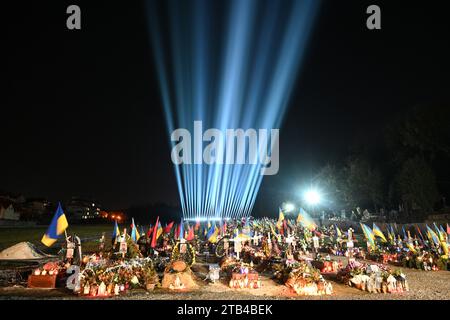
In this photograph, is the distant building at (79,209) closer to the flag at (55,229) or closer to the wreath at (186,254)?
the wreath at (186,254)

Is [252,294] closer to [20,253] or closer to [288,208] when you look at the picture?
[20,253]

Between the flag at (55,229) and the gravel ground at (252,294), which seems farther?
the flag at (55,229)

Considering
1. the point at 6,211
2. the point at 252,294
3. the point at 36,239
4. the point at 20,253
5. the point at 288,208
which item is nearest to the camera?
the point at 252,294

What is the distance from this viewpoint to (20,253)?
23609 mm

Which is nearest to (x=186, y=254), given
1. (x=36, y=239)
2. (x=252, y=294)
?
(x=252, y=294)

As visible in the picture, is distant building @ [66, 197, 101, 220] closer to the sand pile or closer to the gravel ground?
the sand pile

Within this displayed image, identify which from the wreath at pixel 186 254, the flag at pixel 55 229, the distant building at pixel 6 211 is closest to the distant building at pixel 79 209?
the distant building at pixel 6 211

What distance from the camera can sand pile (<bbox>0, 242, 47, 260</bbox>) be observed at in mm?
23158

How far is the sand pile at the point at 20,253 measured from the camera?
76.0 feet

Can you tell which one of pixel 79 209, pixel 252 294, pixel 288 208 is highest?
pixel 252 294

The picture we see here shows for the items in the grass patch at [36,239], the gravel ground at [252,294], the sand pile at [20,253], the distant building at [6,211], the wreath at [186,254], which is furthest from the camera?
the distant building at [6,211]

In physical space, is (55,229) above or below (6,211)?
above

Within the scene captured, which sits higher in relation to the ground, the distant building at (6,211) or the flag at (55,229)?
the flag at (55,229)
